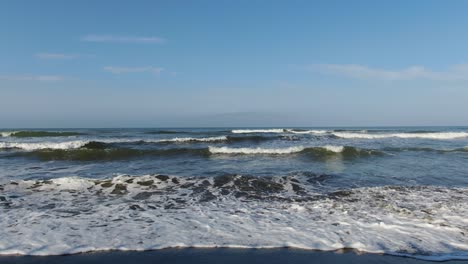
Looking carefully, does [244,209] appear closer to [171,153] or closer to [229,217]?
[229,217]

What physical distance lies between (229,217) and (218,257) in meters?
1.62

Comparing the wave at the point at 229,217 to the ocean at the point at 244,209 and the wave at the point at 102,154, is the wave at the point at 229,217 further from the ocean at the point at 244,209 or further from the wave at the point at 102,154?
the wave at the point at 102,154

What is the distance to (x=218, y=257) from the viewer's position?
12.6 ft

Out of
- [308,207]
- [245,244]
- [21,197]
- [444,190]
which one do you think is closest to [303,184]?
[308,207]

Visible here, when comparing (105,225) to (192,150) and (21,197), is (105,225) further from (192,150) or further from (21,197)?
(192,150)

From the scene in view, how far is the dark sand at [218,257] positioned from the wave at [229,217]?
161 millimetres

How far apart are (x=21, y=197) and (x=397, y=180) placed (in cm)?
867

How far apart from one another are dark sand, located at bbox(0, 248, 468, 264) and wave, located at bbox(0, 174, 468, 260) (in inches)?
6.3

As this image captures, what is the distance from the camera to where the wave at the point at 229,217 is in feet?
13.9

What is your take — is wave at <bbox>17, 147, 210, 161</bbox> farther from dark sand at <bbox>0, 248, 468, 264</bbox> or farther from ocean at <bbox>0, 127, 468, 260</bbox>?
dark sand at <bbox>0, 248, 468, 264</bbox>

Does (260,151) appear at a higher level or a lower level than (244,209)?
higher

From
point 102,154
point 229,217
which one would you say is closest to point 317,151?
point 102,154

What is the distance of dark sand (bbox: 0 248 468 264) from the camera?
A: 12.3 feet

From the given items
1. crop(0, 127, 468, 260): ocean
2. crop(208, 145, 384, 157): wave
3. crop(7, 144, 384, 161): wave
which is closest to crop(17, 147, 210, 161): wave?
crop(7, 144, 384, 161): wave
